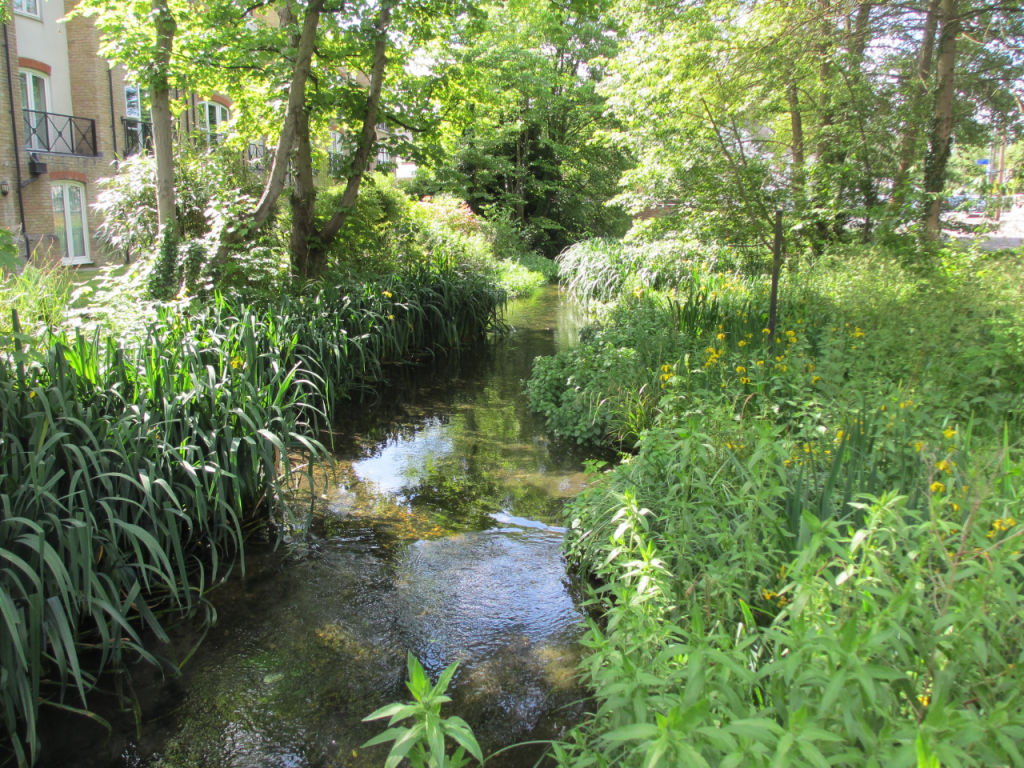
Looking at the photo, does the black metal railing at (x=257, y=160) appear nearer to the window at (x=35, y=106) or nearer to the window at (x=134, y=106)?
the window at (x=35, y=106)

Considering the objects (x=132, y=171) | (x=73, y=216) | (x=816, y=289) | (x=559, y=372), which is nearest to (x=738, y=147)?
A: (x=816, y=289)

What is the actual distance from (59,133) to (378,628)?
1685 cm

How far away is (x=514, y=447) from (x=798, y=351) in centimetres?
231

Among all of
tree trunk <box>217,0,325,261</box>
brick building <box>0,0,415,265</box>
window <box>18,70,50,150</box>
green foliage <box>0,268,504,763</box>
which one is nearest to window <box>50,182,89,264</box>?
brick building <box>0,0,415,265</box>

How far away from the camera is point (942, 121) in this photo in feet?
31.0

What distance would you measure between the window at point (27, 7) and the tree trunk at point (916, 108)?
17.1 metres

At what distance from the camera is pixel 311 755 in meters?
2.43

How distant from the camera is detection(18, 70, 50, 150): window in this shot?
14.8m

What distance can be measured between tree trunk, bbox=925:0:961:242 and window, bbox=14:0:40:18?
1726 cm

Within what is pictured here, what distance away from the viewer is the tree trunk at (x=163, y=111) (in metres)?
6.95

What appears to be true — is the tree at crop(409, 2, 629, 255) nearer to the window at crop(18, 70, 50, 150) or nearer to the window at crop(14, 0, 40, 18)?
the window at crop(18, 70, 50, 150)

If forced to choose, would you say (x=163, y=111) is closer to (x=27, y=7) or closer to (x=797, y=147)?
(x=797, y=147)

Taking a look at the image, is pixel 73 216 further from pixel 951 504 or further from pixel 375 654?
pixel 951 504

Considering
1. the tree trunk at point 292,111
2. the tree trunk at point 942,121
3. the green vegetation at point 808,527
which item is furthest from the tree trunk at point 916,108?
the tree trunk at point 292,111
